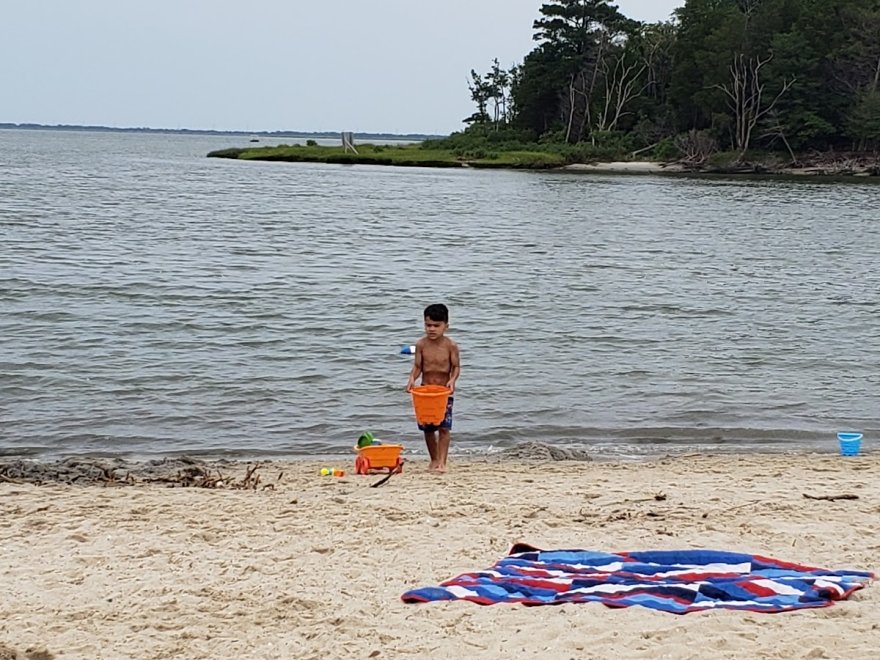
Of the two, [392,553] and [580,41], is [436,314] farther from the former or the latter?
[580,41]

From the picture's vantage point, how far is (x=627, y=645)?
4883 millimetres

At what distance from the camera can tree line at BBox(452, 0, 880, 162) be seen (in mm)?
74875

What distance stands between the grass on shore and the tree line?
503 centimetres

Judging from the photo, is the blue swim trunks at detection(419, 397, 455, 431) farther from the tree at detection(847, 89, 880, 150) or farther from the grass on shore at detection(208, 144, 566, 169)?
the grass on shore at detection(208, 144, 566, 169)

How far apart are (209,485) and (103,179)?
51904 mm

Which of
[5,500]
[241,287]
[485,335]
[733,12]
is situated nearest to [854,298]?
[485,335]

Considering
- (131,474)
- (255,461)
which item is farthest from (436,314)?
(131,474)

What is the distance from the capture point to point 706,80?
257 feet

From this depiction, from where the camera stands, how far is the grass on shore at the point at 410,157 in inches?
3105

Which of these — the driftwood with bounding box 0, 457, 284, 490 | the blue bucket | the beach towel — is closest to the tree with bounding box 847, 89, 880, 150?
the blue bucket

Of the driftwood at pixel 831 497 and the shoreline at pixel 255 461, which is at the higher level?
the driftwood at pixel 831 497

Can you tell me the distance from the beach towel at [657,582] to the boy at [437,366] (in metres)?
3.06

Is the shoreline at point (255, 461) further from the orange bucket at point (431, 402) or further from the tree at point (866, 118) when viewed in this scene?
the tree at point (866, 118)

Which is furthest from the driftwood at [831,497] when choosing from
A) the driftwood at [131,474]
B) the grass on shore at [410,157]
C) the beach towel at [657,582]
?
the grass on shore at [410,157]
